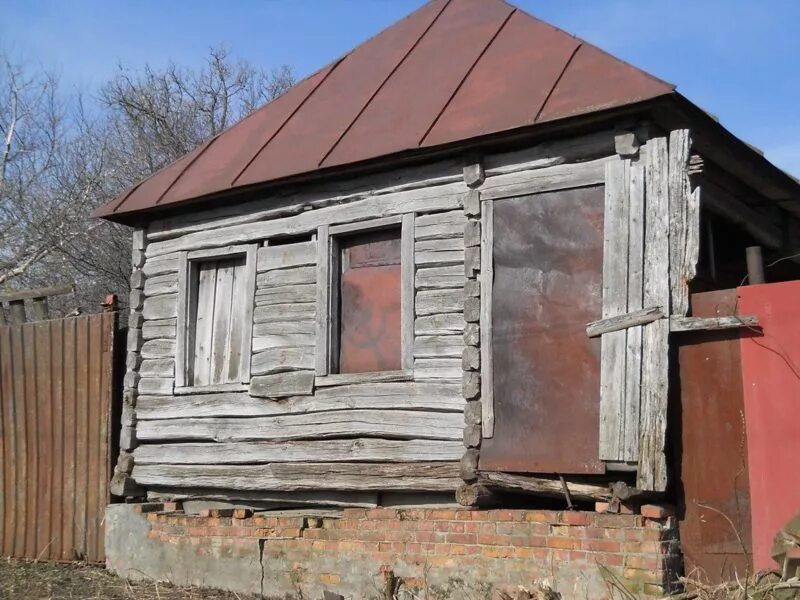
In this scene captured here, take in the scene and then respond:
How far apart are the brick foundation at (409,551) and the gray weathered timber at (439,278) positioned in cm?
176

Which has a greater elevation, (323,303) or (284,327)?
(323,303)

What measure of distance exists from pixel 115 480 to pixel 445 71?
5047 mm

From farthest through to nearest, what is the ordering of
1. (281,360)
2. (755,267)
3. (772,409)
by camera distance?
(281,360)
(755,267)
(772,409)

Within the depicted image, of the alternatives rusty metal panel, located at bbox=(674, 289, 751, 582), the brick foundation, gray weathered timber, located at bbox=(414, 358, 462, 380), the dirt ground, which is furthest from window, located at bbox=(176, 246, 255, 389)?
rusty metal panel, located at bbox=(674, 289, 751, 582)

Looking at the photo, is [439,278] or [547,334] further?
[439,278]

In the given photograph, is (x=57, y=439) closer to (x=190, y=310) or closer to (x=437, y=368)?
(x=190, y=310)

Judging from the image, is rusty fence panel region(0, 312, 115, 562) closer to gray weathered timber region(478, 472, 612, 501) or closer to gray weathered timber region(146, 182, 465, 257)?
gray weathered timber region(146, 182, 465, 257)

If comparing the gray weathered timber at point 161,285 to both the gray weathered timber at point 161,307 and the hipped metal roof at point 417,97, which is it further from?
the hipped metal roof at point 417,97

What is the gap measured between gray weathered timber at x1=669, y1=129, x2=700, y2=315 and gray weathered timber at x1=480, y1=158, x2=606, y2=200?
1.77ft

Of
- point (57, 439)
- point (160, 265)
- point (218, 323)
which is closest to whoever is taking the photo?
point (218, 323)

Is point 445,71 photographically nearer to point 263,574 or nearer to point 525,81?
point 525,81

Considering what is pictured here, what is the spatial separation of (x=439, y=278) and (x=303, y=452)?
1992 mm

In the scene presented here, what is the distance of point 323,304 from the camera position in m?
8.23

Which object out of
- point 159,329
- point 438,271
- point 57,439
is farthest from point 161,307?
point 438,271
